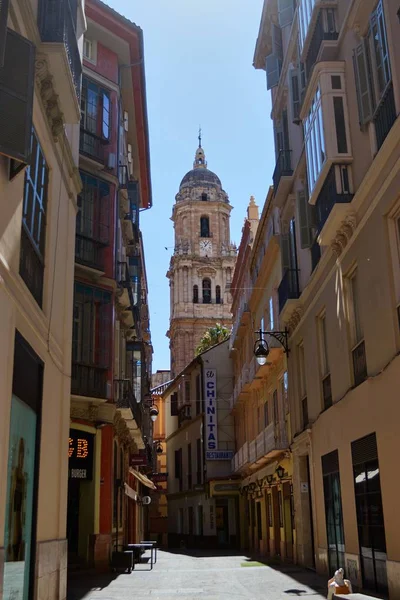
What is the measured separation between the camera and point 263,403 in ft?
96.9

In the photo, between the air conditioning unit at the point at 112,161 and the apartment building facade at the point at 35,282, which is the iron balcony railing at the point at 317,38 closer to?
the apartment building facade at the point at 35,282

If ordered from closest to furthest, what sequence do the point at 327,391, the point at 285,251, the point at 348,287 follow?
the point at 348,287, the point at 327,391, the point at 285,251

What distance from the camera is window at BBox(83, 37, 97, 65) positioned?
22.1 m

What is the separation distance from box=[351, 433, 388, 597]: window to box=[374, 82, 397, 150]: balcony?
16.7 ft

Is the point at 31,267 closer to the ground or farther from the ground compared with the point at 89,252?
closer to the ground

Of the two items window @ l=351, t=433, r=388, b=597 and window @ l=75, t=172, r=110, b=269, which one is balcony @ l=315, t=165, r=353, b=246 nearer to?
window @ l=351, t=433, r=388, b=597

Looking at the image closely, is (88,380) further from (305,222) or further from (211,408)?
(211,408)

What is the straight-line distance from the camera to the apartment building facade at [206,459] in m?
40.5

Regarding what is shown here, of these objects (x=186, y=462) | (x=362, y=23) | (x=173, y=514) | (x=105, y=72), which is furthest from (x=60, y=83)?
(x=173, y=514)

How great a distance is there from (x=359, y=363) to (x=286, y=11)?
12.1 metres

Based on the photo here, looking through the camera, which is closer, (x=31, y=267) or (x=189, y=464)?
(x=31, y=267)

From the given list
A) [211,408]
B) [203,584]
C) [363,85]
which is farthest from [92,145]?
[211,408]

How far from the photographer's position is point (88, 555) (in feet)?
63.7

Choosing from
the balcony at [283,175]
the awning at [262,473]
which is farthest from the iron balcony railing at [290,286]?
the awning at [262,473]
